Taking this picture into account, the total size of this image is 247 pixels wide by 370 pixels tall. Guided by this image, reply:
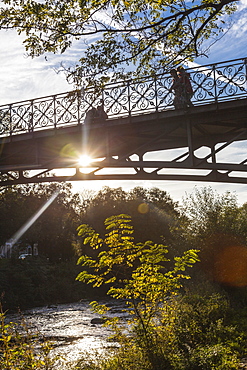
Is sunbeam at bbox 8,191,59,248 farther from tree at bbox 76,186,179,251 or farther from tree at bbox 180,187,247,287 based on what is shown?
tree at bbox 180,187,247,287

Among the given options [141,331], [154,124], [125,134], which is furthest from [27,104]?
[141,331]

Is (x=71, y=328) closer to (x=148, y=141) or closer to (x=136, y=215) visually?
(x=148, y=141)

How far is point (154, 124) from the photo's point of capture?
14.1 m

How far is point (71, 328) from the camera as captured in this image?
65.7 feet

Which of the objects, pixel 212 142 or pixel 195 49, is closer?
pixel 195 49

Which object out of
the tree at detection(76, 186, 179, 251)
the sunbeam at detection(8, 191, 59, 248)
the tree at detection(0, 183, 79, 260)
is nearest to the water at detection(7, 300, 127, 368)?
the tree at detection(0, 183, 79, 260)

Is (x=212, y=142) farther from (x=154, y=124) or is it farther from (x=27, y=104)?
(x=27, y=104)

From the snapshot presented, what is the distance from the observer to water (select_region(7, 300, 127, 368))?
15207mm

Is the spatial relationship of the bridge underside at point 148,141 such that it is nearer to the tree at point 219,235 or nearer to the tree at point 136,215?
the tree at point 219,235

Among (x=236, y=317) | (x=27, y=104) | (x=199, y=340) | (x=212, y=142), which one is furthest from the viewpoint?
(x=27, y=104)

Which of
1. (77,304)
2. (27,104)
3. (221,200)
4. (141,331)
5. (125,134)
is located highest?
(27,104)

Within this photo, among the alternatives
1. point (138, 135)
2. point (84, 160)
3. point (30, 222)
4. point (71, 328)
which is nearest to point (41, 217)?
point (30, 222)

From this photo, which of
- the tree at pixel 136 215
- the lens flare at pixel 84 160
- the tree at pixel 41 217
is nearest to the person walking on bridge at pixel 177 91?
the lens flare at pixel 84 160

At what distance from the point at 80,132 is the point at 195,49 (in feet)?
23.2
